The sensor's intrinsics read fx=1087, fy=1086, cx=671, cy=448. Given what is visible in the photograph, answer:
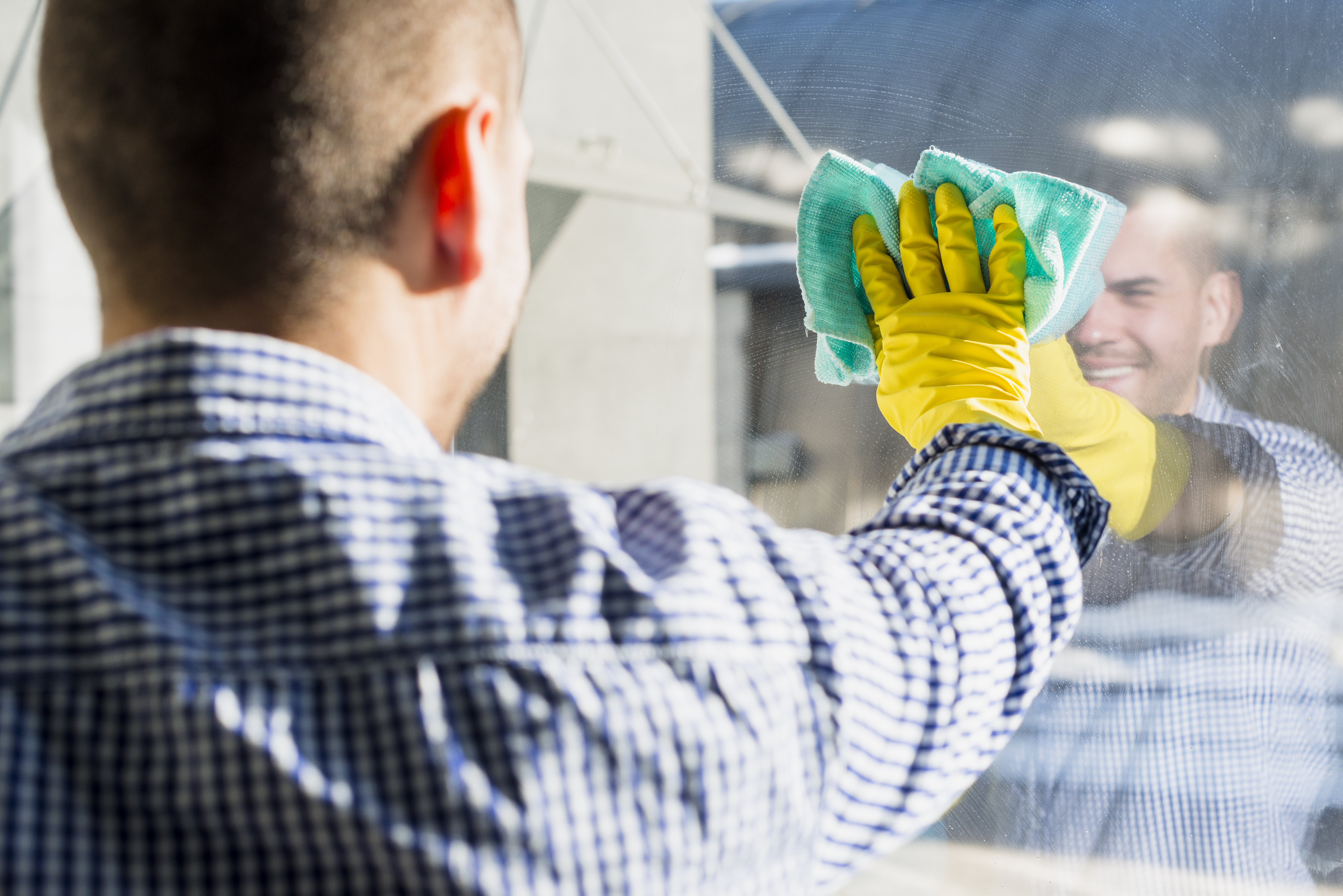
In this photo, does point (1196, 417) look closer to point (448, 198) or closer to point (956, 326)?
point (956, 326)

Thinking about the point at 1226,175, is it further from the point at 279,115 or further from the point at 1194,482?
the point at 279,115

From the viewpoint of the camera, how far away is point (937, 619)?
1.65 ft

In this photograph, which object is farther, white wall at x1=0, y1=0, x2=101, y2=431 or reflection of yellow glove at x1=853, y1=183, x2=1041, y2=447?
white wall at x1=0, y1=0, x2=101, y2=431

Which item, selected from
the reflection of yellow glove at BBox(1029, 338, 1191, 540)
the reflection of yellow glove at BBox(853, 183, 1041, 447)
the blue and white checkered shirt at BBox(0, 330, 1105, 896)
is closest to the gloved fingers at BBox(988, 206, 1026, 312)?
the reflection of yellow glove at BBox(853, 183, 1041, 447)

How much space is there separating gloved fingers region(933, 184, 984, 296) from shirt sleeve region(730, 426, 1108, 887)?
0.46 ft

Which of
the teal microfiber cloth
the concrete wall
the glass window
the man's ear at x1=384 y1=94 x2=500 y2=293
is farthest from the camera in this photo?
the concrete wall

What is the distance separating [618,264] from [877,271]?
51cm

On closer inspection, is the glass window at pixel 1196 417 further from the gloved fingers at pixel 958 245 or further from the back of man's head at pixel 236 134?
the back of man's head at pixel 236 134

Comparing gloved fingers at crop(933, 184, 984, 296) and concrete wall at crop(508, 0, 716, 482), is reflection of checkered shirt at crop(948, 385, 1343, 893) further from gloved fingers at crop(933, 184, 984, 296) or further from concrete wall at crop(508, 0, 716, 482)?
concrete wall at crop(508, 0, 716, 482)

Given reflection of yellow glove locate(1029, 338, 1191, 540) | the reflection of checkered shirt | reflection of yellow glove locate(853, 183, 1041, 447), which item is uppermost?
reflection of yellow glove locate(853, 183, 1041, 447)

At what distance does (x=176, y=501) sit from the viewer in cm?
38

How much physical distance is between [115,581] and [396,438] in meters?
0.12

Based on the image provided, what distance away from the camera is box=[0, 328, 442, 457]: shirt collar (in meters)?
0.40

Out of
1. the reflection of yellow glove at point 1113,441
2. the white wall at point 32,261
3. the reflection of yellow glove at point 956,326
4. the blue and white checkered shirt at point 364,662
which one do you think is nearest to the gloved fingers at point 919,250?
the reflection of yellow glove at point 956,326
